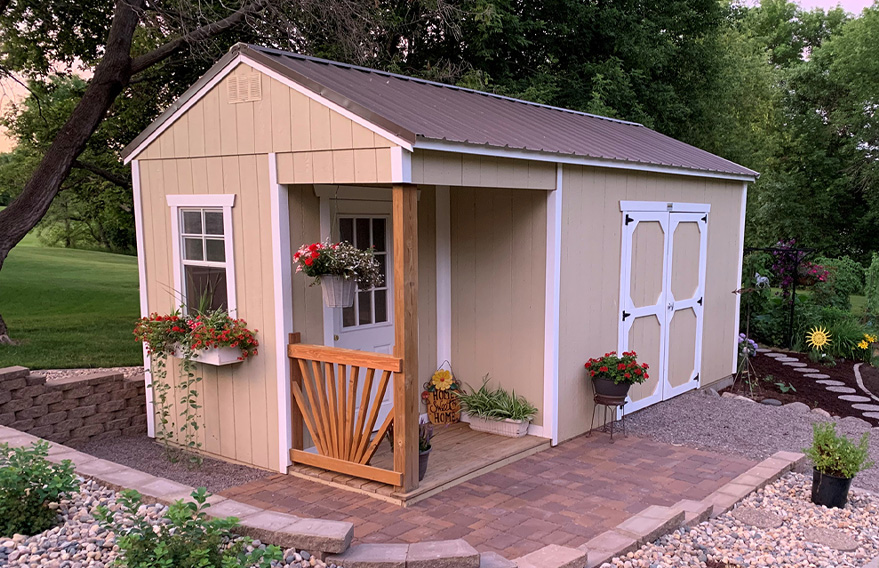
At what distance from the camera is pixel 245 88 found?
5.14m

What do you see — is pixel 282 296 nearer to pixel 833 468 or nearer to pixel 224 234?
pixel 224 234

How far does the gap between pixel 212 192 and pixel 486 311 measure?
2517 millimetres

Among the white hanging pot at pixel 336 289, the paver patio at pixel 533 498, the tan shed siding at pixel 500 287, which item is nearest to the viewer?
the paver patio at pixel 533 498

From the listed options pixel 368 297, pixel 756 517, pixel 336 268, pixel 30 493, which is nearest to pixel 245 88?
pixel 336 268

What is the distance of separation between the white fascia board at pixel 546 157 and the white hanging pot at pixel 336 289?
1106 mm

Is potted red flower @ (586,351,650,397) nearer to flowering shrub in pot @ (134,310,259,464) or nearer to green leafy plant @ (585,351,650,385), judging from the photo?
green leafy plant @ (585,351,650,385)

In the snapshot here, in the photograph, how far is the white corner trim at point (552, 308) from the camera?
19.0 ft

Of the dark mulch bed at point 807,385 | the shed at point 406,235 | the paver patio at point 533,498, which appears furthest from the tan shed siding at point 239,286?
the dark mulch bed at point 807,385

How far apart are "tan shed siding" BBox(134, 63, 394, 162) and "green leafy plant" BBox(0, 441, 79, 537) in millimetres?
2346

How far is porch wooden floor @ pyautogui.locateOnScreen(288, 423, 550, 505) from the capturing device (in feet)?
15.8

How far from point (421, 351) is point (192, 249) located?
212 cm

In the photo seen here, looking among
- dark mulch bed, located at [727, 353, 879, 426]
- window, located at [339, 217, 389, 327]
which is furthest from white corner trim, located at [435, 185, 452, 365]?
dark mulch bed, located at [727, 353, 879, 426]

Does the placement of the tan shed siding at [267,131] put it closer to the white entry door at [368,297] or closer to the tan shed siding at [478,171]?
the tan shed siding at [478,171]

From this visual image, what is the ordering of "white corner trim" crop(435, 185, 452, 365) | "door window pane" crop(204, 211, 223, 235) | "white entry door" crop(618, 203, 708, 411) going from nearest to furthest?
"door window pane" crop(204, 211, 223, 235) → "white corner trim" crop(435, 185, 452, 365) → "white entry door" crop(618, 203, 708, 411)
